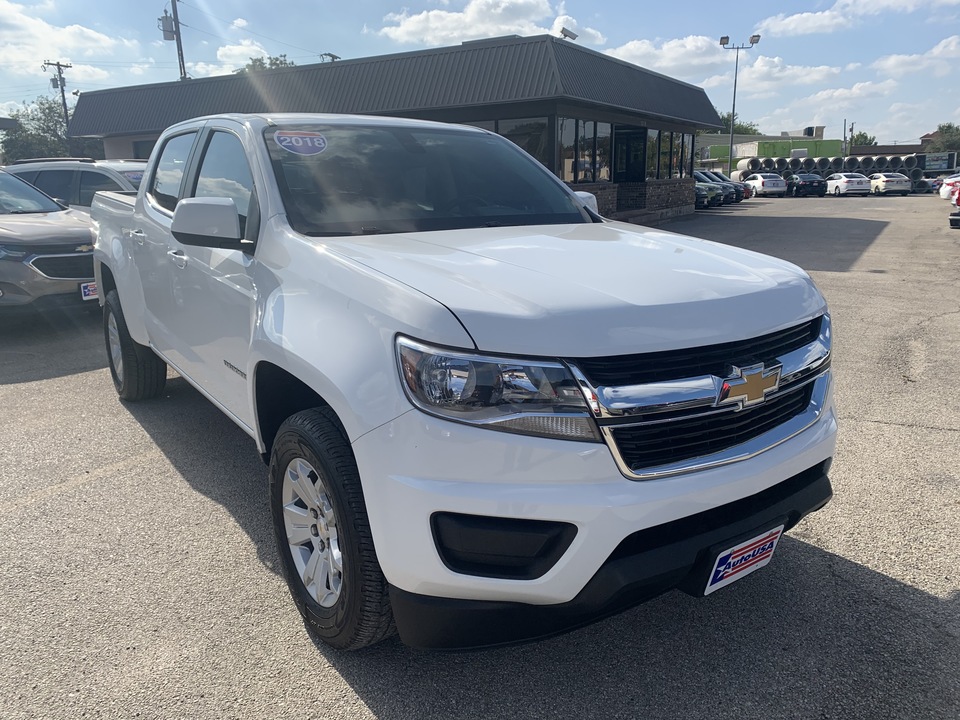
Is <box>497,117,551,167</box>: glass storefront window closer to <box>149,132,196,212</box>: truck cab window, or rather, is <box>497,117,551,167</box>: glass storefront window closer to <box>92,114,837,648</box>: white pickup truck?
<box>149,132,196,212</box>: truck cab window

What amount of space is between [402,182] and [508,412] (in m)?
1.72

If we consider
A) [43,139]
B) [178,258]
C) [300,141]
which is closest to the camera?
[300,141]

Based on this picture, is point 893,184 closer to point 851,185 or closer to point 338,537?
point 851,185

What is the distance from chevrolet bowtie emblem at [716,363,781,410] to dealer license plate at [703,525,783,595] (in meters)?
0.43

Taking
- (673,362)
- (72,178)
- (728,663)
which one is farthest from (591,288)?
(72,178)

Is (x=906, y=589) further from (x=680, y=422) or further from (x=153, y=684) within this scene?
(x=153, y=684)

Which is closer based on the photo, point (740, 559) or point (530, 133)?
point (740, 559)

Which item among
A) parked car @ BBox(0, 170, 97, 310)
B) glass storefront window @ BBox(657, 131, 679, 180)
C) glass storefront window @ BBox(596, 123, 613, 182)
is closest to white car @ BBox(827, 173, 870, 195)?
glass storefront window @ BBox(657, 131, 679, 180)

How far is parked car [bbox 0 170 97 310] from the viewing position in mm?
7258

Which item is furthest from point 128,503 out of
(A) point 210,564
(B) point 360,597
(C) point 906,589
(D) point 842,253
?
(D) point 842,253

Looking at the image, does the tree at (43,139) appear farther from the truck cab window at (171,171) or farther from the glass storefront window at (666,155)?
the truck cab window at (171,171)

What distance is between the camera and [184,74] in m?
34.8

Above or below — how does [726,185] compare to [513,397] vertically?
below

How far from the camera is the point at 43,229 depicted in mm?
7578
